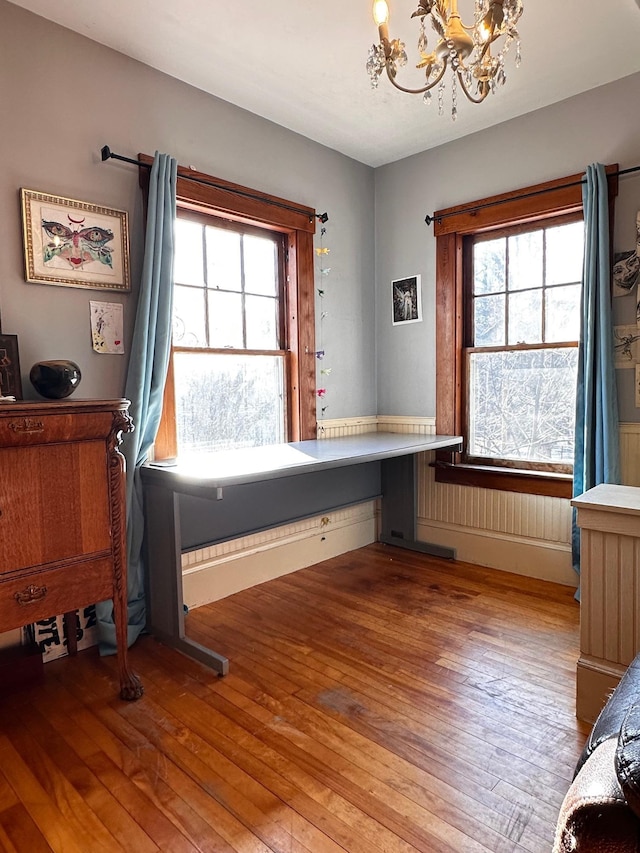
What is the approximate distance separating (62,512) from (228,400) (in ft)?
4.22

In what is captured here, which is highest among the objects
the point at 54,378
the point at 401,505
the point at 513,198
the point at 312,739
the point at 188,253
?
the point at 513,198

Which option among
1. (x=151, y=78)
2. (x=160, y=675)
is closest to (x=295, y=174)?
(x=151, y=78)

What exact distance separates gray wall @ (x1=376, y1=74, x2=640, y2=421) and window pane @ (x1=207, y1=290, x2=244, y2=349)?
4.05 ft

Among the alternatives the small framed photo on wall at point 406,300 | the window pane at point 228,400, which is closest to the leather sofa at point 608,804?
the window pane at point 228,400

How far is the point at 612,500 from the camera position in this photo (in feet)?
5.98

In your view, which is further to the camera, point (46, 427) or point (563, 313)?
point (563, 313)

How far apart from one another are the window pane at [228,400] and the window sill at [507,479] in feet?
3.77

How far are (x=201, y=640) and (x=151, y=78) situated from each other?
2.65 m

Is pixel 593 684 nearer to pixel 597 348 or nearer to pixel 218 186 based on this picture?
pixel 597 348

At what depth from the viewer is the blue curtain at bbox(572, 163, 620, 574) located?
272 cm

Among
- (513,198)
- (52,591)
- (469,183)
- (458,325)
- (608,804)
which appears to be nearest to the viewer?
(608,804)

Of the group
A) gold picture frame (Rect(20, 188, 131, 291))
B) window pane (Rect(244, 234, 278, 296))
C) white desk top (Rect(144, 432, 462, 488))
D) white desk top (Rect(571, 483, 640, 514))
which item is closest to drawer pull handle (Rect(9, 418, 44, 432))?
white desk top (Rect(144, 432, 462, 488))

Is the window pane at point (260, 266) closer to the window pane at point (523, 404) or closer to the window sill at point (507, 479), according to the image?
the window pane at point (523, 404)

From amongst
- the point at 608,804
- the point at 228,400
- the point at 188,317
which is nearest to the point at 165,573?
the point at 228,400
